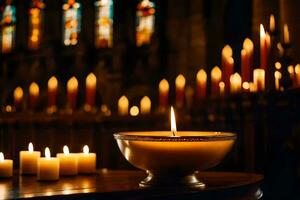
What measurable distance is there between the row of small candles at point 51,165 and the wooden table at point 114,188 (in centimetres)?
4

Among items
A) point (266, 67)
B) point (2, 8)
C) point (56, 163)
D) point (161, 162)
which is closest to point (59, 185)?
point (56, 163)

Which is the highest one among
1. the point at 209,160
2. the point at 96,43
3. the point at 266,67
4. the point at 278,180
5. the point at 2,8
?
the point at 2,8

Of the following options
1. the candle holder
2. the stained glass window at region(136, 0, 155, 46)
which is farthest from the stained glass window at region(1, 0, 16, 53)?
the candle holder

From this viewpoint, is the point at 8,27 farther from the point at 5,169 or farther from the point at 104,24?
the point at 5,169

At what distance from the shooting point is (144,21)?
419 inches

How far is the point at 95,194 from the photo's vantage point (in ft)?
4.75

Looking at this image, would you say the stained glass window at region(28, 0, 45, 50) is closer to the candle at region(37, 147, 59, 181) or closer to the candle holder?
the candle at region(37, 147, 59, 181)

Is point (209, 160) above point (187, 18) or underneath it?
underneath

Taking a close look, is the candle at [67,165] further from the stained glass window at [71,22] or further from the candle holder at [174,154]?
the stained glass window at [71,22]

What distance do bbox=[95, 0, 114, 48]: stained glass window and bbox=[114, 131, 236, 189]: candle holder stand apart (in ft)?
31.7

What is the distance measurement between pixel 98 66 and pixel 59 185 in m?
9.34

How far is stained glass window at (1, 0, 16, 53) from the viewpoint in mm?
13164

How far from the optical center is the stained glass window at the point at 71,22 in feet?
39.5

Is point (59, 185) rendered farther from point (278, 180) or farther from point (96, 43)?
point (96, 43)
